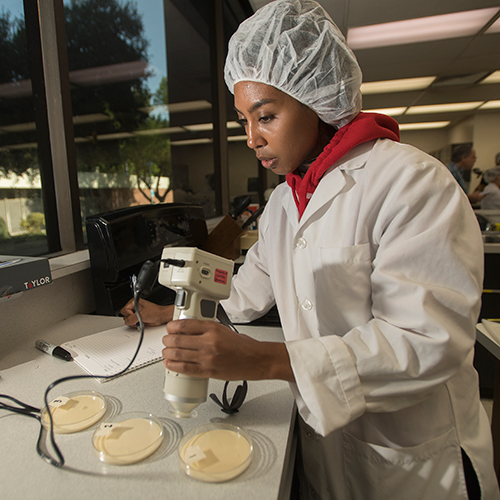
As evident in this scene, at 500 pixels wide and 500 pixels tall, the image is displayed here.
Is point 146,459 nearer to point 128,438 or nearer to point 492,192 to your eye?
point 128,438

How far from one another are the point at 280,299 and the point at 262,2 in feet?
9.49

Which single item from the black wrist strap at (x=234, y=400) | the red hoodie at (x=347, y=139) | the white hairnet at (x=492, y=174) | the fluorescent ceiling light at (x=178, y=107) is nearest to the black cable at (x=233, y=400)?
the black wrist strap at (x=234, y=400)

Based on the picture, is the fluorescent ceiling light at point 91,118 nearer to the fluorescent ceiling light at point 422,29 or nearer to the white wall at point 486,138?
the fluorescent ceiling light at point 422,29

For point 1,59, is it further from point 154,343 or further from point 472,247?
point 472,247

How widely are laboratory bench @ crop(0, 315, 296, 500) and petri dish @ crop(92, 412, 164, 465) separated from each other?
0.01 metres

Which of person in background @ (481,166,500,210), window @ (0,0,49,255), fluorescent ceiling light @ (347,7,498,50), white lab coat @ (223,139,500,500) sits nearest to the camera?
white lab coat @ (223,139,500,500)

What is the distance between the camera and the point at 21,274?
2.70 feet

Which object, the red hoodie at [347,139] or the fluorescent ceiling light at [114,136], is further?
the fluorescent ceiling light at [114,136]

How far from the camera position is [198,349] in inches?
21.7

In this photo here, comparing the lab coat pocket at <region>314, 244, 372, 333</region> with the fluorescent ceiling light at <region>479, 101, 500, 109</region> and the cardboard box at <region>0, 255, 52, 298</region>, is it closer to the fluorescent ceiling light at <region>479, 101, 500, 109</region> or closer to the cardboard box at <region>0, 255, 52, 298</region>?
the cardboard box at <region>0, 255, 52, 298</region>

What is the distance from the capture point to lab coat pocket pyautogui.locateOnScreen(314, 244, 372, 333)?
732 millimetres

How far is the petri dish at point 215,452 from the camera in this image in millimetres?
501

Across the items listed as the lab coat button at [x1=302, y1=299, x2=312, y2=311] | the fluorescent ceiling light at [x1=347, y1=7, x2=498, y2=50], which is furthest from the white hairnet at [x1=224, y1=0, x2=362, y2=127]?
the fluorescent ceiling light at [x1=347, y1=7, x2=498, y2=50]

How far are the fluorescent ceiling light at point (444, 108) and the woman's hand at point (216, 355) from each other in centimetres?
545
